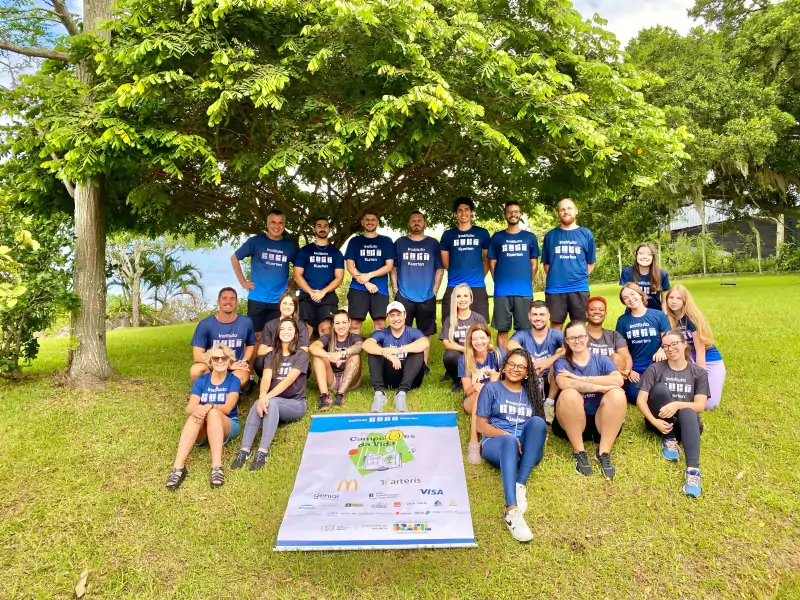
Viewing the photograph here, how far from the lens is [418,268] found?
22.3 feet

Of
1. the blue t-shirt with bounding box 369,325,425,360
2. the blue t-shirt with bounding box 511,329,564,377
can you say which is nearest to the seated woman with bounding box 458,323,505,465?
the blue t-shirt with bounding box 511,329,564,377

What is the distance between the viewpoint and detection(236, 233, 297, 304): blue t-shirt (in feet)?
22.9

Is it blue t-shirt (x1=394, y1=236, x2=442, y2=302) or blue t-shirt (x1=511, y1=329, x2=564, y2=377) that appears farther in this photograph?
blue t-shirt (x1=394, y1=236, x2=442, y2=302)

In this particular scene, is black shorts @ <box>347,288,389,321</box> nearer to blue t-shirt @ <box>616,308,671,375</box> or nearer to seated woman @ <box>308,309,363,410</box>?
seated woman @ <box>308,309,363,410</box>

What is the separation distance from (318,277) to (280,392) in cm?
223

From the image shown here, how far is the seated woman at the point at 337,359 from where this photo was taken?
6.10 metres

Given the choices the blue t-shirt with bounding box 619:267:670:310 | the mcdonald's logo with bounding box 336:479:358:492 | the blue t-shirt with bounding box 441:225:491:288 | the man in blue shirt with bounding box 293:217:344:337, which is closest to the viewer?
the mcdonald's logo with bounding box 336:479:358:492

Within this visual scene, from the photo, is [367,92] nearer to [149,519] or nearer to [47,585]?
[149,519]

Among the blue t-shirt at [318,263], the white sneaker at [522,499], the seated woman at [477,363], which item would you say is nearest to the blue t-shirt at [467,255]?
the seated woman at [477,363]

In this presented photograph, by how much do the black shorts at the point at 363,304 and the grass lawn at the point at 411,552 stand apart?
153cm

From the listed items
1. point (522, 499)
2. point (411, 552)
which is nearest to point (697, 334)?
point (522, 499)

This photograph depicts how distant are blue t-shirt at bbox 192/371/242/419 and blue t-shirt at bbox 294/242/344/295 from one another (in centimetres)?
238

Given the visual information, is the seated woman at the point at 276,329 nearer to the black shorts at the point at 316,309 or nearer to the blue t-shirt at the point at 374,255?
the black shorts at the point at 316,309

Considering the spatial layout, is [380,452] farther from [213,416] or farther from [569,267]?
[569,267]
